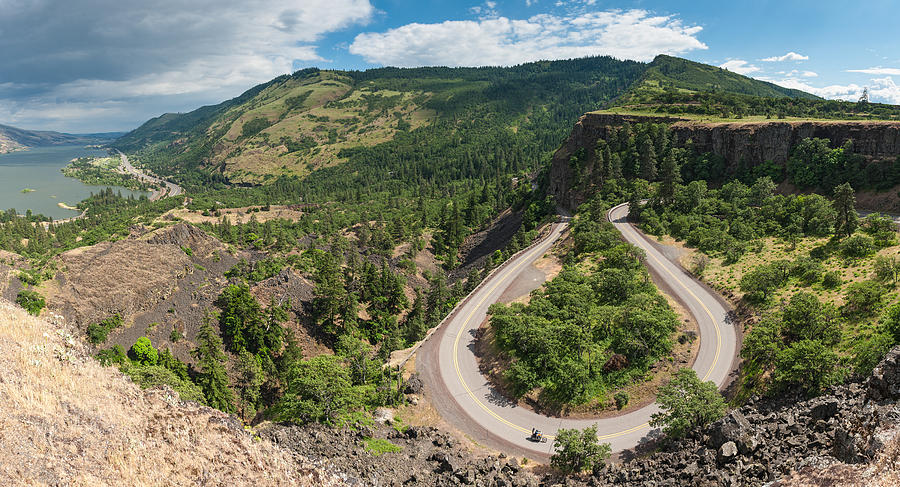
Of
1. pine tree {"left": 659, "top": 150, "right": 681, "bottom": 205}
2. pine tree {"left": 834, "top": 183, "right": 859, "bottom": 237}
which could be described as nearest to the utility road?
pine tree {"left": 834, "top": 183, "right": 859, "bottom": 237}

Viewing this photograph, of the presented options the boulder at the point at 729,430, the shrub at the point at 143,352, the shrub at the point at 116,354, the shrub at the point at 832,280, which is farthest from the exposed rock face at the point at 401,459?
the shrub at the point at 832,280

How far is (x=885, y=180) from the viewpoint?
2714 inches

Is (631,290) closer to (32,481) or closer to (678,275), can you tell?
(678,275)

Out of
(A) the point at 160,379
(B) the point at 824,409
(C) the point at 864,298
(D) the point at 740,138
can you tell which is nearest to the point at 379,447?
(A) the point at 160,379

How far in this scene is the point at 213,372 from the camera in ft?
164

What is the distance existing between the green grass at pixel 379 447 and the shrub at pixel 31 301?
4892cm

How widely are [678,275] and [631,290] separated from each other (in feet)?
38.1

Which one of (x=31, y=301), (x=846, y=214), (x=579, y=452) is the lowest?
(x=579, y=452)

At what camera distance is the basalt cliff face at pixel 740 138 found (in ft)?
238

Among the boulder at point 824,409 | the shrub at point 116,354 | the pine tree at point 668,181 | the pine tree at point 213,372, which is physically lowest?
the pine tree at point 213,372

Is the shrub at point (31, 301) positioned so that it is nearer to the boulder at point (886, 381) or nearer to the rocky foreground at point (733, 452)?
the rocky foreground at point (733, 452)

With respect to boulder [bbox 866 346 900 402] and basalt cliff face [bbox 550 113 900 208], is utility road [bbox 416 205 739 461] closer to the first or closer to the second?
boulder [bbox 866 346 900 402]

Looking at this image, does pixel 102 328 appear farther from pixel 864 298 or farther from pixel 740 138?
pixel 740 138

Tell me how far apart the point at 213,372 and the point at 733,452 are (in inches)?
2071
